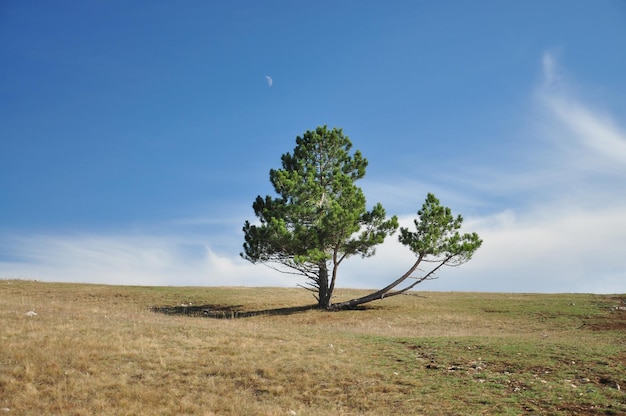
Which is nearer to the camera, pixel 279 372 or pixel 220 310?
pixel 279 372

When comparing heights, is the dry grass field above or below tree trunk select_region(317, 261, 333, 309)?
below

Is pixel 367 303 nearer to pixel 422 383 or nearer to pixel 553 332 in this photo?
pixel 553 332

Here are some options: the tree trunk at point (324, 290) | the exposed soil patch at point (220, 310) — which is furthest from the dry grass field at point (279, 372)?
the tree trunk at point (324, 290)

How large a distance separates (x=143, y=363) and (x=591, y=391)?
535 inches

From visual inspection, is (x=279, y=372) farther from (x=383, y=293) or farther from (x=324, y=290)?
(x=383, y=293)

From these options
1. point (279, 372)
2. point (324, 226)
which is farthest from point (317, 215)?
point (279, 372)

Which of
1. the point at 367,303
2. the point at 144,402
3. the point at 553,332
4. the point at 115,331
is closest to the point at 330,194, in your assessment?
the point at 367,303

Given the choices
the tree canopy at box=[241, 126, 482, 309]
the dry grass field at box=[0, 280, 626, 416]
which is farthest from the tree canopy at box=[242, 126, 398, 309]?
the dry grass field at box=[0, 280, 626, 416]

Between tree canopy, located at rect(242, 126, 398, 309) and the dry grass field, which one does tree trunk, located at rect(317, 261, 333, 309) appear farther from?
the dry grass field

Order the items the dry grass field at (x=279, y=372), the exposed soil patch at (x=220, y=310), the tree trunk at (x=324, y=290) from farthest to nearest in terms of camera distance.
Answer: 1. the tree trunk at (x=324, y=290)
2. the exposed soil patch at (x=220, y=310)
3. the dry grass field at (x=279, y=372)

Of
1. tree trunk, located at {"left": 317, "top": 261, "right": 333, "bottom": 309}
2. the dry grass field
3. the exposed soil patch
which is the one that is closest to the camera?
the dry grass field

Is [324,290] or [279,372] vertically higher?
[324,290]

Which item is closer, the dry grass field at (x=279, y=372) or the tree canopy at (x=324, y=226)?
the dry grass field at (x=279, y=372)

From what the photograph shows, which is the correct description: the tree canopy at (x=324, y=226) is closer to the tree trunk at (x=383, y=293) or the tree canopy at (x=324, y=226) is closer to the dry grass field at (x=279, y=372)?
the tree trunk at (x=383, y=293)
